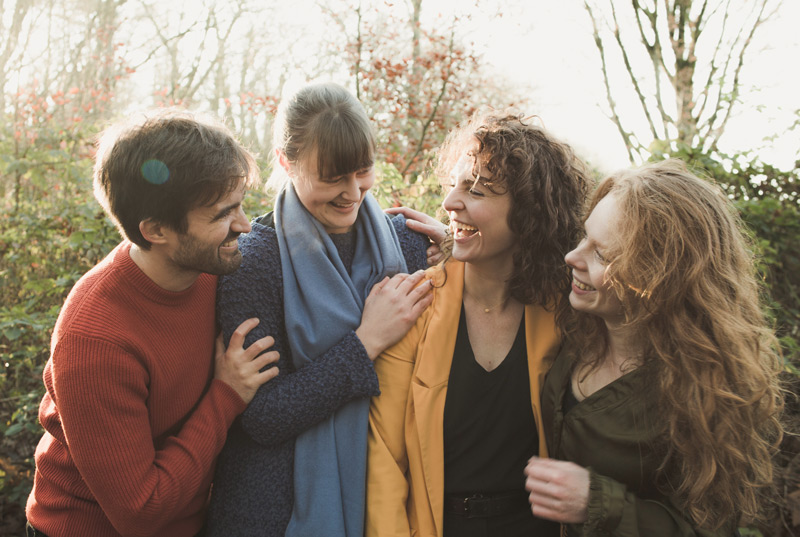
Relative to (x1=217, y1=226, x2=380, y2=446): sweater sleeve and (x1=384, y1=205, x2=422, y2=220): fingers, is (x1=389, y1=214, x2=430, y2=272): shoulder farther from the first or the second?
A: (x1=217, y1=226, x2=380, y2=446): sweater sleeve

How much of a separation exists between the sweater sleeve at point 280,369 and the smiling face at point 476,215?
52 cm

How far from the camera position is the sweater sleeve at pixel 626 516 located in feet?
5.43

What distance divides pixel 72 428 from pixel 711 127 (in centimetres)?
672

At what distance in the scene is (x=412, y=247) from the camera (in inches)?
94.6

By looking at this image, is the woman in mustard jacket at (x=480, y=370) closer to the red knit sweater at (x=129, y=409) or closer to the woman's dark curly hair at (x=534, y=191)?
the woman's dark curly hair at (x=534, y=191)

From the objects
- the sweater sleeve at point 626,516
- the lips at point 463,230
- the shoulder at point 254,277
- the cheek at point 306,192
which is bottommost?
the sweater sleeve at point 626,516

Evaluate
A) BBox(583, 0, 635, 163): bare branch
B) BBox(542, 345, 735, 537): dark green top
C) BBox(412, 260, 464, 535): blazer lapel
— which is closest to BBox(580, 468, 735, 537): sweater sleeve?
BBox(542, 345, 735, 537): dark green top

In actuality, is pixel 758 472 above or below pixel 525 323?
below

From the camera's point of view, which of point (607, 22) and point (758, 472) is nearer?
point (758, 472)

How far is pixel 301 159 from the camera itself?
205cm

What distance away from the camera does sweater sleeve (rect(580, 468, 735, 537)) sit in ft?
5.43

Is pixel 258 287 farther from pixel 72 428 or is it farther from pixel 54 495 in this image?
pixel 54 495

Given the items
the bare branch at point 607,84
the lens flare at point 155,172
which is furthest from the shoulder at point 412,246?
the bare branch at point 607,84

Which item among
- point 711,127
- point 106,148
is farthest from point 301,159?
point 711,127
